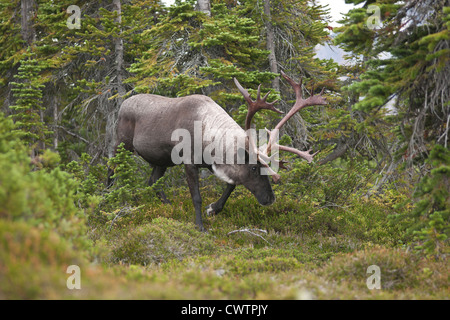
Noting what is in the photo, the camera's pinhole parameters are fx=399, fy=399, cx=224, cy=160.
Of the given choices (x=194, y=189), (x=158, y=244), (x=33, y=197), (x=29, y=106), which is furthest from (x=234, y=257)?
(x=29, y=106)

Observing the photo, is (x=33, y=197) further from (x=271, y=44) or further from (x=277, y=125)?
(x=271, y=44)

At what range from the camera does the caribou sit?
25.8 feet

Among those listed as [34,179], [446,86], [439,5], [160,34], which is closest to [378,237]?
[446,86]

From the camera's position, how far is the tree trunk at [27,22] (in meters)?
13.7

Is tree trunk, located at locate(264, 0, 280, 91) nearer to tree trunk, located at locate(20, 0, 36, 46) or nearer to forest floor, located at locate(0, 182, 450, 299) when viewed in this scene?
forest floor, located at locate(0, 182, 450, 299)

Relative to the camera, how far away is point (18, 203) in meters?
3.35

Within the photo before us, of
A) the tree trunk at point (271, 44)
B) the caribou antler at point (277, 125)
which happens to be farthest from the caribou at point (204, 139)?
the tree trunk at point (271, 44)

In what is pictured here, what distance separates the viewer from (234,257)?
6.54 metres

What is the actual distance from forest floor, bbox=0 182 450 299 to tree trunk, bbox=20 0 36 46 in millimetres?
8319

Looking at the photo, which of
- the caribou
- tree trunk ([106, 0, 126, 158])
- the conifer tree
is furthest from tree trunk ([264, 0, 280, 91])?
the conifer tree

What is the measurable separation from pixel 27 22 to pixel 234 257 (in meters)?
11.9

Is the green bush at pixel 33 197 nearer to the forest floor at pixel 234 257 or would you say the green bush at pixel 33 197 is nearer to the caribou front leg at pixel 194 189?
the forest floor at pixel 234 257

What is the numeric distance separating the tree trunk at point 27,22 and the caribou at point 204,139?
249 inches
